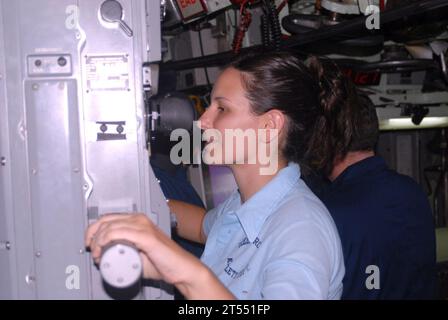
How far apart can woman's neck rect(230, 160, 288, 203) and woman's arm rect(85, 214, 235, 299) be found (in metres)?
0.67

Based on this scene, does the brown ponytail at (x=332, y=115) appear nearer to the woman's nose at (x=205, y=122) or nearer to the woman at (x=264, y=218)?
the woman at (x=264, y=218)

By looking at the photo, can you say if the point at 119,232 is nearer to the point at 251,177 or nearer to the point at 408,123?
the point at 251,177

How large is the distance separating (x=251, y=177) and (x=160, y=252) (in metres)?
0.74

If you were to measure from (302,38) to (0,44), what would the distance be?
1.88 metres

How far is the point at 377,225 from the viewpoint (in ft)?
8.15

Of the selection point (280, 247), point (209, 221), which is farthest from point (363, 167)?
point (280, 247)

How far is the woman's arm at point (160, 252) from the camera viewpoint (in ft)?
4.28

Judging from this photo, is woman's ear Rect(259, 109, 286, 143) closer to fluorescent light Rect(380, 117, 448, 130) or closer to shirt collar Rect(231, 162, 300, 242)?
shirt collar Rect(231, 162, 300, 242)

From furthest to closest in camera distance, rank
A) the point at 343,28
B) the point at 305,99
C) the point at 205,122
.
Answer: the point at 343,28 < the point at 305,99 < the point at 205,122

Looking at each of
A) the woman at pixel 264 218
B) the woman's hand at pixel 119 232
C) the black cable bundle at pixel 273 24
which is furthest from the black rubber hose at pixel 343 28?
the woman's hand at pixel 119 232

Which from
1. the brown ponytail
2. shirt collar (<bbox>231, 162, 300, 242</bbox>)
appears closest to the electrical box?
shirt collar (<bbox>231, 162, 300, 242</bbox>)

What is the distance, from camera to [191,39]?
166 inches

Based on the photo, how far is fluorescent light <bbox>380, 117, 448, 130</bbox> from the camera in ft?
15.1
